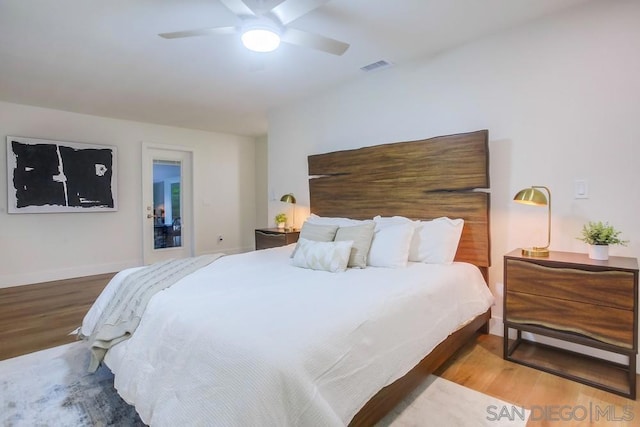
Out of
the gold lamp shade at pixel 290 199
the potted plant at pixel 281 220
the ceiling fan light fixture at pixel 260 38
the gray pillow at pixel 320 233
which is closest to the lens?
the ceiling fan light fixture at pixel 260 38

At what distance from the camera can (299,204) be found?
4438 mm

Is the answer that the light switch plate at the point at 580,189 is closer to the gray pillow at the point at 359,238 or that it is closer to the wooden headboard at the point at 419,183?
the wooden headboard at the point at 419,183

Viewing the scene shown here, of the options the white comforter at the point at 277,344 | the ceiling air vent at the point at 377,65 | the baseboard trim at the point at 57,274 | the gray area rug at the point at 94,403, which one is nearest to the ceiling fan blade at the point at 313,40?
the ceiling air vent at the point at 377,65

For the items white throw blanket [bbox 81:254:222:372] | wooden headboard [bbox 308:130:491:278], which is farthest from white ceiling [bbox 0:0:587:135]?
white throw blanket [bbox 81:254:222:372]

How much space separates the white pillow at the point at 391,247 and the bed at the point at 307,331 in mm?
129

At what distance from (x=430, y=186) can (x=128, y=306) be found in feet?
8.25

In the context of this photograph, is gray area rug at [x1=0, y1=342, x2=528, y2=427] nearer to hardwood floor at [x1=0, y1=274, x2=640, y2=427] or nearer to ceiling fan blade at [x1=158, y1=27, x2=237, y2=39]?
hardwood floor at [x1=0, y1=274, x2=640, y2=427]

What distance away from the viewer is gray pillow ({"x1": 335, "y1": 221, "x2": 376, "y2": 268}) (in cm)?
253

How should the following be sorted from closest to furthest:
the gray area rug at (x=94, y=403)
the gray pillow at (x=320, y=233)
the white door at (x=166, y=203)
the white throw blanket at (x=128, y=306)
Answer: the gray area rug at (x=94, y=403), the white throw blanket at (x=128, y=306), the gray pillow at (x=320, y=233), the white door at (x=166, y=203)

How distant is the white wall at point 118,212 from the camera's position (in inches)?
170

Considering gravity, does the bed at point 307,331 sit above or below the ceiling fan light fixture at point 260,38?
below

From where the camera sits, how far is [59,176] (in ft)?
14.8
